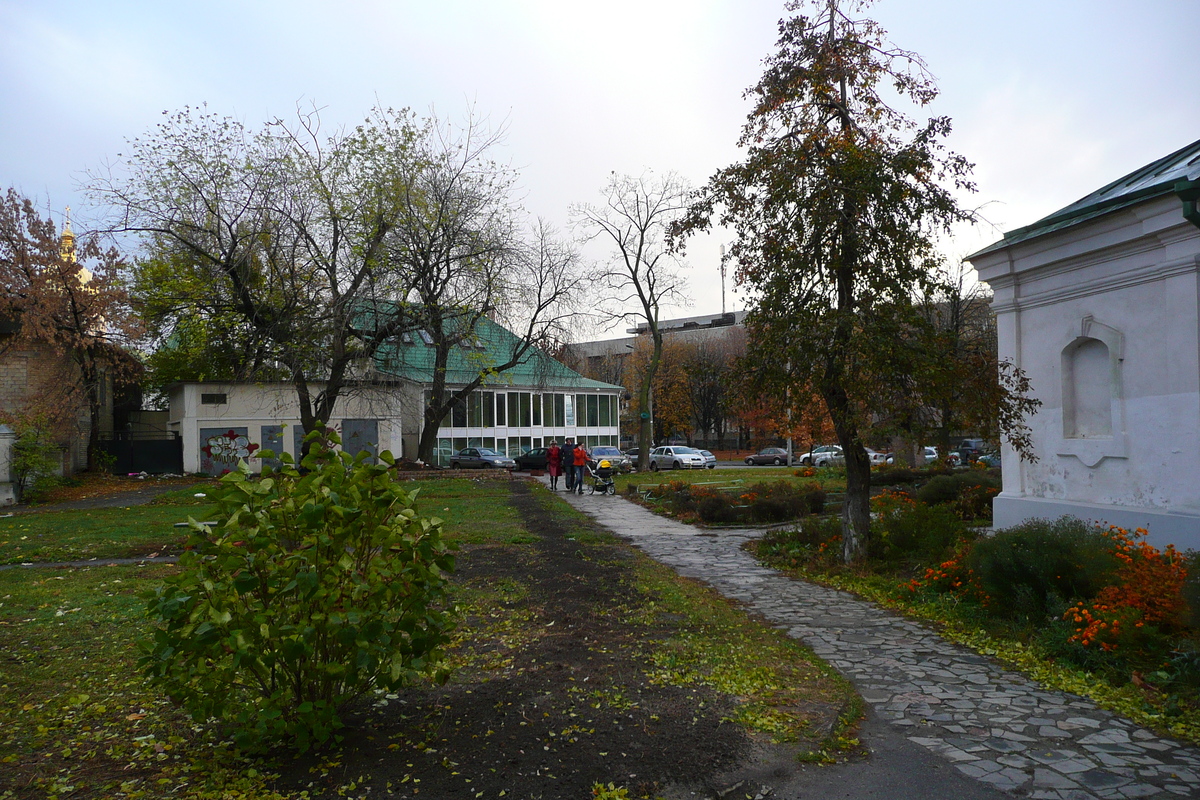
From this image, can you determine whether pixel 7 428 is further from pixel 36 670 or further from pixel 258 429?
pixel 36 670

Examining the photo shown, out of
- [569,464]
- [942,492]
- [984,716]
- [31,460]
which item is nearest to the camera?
[984,716]

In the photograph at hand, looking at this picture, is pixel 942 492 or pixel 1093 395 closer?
pixel 1093 395

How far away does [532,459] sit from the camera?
44.3 meters

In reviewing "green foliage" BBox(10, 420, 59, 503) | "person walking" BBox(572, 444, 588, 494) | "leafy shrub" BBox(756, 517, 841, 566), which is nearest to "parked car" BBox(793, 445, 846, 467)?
"person walking" BBox(572, 444, 588, 494)

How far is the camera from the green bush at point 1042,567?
7105mm

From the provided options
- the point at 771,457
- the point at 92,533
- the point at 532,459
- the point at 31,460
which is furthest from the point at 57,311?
the point at 771,457

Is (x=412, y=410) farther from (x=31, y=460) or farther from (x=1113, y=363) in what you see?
(x=1113, y=363)

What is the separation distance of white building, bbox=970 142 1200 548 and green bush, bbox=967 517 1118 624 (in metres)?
1.33

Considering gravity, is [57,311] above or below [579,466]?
above

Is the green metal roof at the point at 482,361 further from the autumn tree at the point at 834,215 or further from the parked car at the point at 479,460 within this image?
the autumn tree at the point at 834,215

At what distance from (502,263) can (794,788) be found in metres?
25.6

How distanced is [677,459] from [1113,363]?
37.8 meters

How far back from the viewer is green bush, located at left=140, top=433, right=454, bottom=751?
3.69 m

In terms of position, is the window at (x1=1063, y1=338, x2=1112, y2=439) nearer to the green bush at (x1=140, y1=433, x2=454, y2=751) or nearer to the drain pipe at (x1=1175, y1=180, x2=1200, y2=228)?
the drain pipe at (x1=1175, y1=180, x2=1200, y2=228)
